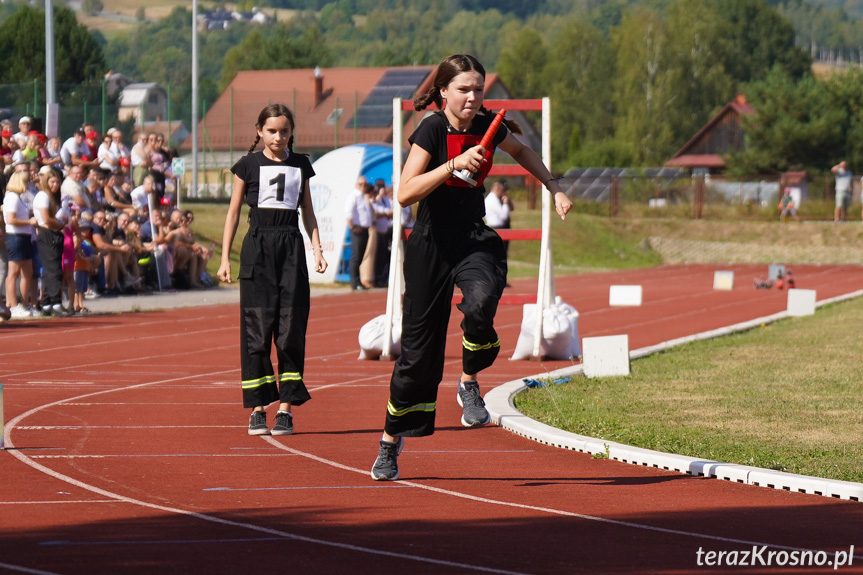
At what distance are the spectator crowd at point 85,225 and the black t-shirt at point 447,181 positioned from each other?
12.3 m

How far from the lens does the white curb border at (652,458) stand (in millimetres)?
6980

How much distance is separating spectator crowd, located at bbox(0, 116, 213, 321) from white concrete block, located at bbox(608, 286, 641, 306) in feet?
25.8

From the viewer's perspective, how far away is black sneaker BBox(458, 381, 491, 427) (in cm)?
897

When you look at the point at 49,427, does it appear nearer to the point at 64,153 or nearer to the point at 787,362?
the point at 787,362

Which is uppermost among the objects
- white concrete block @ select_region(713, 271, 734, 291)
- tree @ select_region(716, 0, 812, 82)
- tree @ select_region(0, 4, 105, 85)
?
tree @ select_region(716, 0, 812, 82)

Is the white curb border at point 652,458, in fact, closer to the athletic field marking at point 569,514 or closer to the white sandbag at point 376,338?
the athletic field marking at point 569,514

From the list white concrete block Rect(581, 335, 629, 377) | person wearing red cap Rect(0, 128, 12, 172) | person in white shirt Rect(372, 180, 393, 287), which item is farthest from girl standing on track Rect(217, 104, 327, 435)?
person in white shirt Rect(372, 180, 393, 287)

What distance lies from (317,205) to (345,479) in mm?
22888

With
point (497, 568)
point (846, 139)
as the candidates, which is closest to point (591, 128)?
point (846, 139)

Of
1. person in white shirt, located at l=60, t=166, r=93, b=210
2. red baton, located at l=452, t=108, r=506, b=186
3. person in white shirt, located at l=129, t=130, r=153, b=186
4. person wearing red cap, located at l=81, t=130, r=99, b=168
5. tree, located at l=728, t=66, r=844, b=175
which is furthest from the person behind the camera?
tree, located at l=728, t=66, r=844, b=175

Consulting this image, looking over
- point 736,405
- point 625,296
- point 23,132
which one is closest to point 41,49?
point 23,132

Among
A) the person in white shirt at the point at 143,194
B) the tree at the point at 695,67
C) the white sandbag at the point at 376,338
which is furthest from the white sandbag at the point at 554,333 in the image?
the tree at the point at 695,67

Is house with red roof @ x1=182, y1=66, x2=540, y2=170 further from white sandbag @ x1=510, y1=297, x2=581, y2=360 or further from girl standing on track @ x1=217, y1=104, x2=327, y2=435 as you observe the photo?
girl standing on track @ x1=217, y1=104, x2=327, y2=435

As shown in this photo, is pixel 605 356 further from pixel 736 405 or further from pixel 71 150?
pixel 71 150
